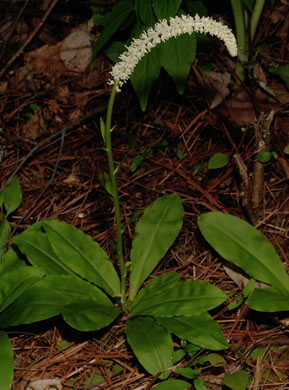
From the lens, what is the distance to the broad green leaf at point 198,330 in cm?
200

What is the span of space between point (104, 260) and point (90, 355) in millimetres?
489

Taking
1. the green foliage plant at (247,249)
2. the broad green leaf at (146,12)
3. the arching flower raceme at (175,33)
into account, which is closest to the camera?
the arching flower raceme at (175,33)

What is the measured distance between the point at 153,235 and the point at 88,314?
60cm

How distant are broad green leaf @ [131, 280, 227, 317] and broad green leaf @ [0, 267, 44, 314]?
21.3 inches

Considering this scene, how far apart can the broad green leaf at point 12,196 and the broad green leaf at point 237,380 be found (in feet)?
5.08

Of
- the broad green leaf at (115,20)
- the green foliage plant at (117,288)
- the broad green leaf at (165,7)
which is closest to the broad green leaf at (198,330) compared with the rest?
the green foliage plant at (117,288)

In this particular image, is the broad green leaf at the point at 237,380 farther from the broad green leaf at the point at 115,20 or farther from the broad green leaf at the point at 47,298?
the broad green leaf at the point at 115,20

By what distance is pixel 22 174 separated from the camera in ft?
10.2

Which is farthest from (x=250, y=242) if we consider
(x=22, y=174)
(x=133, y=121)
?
(x=22, y=174)

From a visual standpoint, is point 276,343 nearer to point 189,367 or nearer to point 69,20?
point 189,367

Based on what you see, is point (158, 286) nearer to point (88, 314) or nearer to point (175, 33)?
point (88, 314)

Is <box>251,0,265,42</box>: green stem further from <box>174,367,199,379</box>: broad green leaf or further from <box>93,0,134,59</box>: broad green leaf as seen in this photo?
<box>174,367,199,379</box>: broad green leaf

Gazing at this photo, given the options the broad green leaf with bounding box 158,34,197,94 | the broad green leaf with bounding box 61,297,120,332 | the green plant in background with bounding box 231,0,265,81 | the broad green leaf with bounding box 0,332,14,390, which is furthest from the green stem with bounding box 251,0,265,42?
the broad green leaf with bounding box 0,332,14,390

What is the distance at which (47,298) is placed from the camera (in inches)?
86.5
